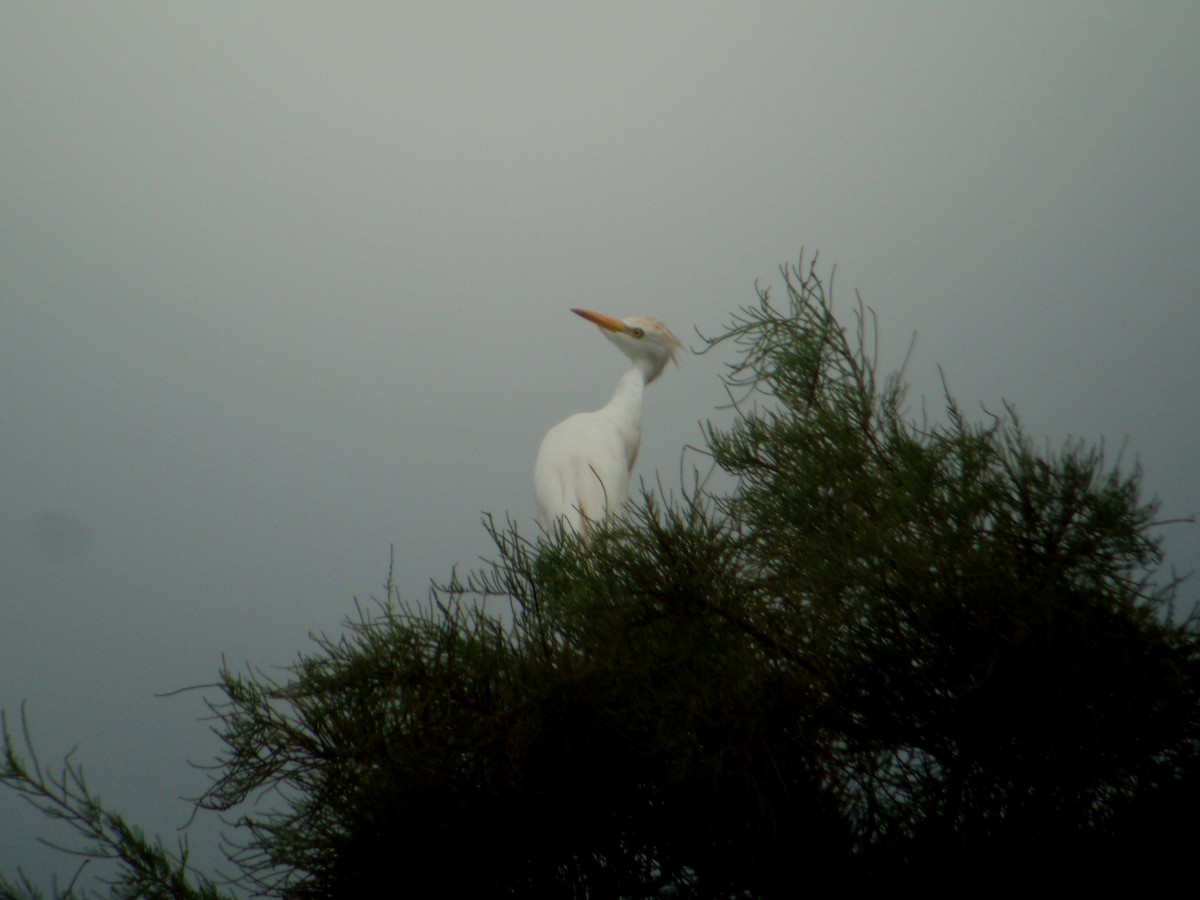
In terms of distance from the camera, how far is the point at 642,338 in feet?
6.50

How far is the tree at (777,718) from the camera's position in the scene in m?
0.69

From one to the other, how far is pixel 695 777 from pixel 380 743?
0.28 metres

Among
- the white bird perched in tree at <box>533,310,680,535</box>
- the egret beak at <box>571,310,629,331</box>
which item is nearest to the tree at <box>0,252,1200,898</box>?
the white bird perched in tree at <box>533,310,680,535</box>

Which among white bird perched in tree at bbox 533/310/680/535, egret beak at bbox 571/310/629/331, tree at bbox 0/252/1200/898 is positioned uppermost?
egret beak at bbox 571/310/629/331

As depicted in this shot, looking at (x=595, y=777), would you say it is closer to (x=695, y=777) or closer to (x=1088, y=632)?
(x=695, y=777)

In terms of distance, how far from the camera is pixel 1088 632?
0.70m

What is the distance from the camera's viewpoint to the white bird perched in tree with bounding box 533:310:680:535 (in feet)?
5.29

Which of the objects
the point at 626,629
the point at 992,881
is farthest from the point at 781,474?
the point at 992,881

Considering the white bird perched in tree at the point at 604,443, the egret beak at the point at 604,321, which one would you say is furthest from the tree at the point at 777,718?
the egret beak at the point at 604,321

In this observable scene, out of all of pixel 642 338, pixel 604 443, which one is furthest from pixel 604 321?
pixel 604 443

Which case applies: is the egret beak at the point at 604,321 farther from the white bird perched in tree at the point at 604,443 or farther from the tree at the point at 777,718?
the tree at the point at 777,718

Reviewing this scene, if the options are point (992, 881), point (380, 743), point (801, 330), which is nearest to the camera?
point (992, 881)

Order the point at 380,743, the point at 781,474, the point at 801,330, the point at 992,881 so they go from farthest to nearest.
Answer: the point at 801,330, the point at 781,474, the point at 380,743, the point at 992,881

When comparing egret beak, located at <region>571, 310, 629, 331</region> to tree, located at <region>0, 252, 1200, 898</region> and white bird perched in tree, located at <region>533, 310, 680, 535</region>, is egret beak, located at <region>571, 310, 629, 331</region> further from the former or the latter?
tree, located at <region>0, 252, 1200, 898</region>
